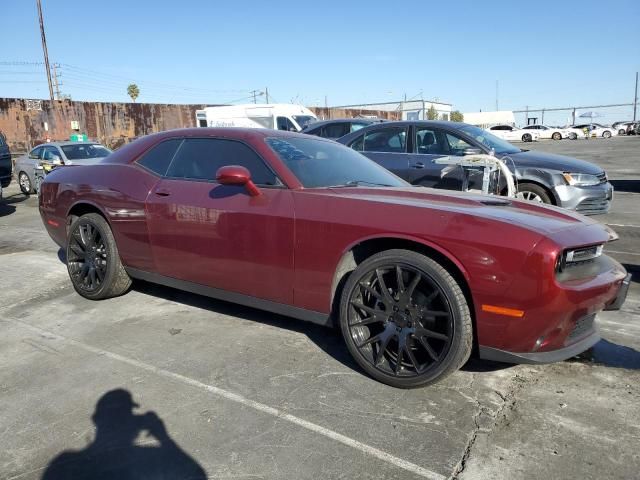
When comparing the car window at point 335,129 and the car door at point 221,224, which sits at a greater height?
the car window at point 335,129

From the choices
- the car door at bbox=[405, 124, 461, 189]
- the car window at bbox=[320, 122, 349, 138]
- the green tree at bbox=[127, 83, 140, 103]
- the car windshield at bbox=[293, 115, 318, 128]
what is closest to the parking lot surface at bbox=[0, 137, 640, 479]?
the car door at bbox=[405, 124, 461, 189]

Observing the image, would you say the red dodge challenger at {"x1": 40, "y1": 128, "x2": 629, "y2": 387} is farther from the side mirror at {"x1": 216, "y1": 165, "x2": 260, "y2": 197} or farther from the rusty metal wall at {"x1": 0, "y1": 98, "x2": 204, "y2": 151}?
the rusty metal wall at {"x1": 0, "y1": 98, "x2": 204, "y2": 151}

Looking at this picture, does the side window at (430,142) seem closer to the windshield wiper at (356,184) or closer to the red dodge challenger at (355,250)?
the red dodge challenger at (355,250)

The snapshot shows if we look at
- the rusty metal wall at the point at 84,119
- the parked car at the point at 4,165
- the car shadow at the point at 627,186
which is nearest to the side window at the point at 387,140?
the car shadow at the point at 627,186

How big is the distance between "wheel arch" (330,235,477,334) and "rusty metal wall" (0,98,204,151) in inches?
922

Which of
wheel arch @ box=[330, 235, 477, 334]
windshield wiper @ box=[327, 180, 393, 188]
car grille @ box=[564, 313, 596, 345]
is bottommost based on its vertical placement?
car grille @ box=[564, 313, 596, 345]

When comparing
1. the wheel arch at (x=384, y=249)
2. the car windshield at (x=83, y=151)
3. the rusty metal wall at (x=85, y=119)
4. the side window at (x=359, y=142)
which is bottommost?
the wheel arch at (x=384, y=249)

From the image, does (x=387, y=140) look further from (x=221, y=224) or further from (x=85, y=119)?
(x=85, y=119)

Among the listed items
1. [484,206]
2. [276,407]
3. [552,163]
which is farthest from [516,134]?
[276,407]

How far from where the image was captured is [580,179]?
678 centimetres

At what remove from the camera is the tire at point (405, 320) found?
2.63 m

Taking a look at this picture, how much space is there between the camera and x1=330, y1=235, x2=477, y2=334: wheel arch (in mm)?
2650

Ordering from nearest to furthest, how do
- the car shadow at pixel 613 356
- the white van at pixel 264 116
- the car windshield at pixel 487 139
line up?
the car shadow at pixel 613 356 → the car windshield at pixel 487 139 → the white van at pixel 264 116

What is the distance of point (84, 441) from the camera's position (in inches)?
95.0
